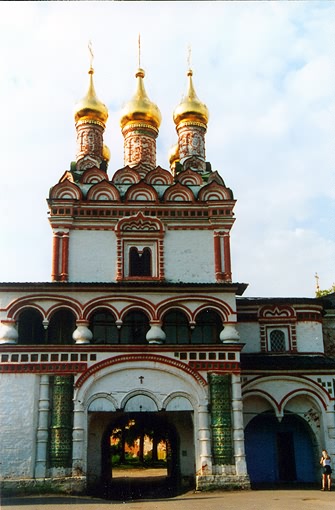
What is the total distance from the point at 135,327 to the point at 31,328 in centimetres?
255

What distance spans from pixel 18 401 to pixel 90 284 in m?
3.04

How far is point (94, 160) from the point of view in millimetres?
18016

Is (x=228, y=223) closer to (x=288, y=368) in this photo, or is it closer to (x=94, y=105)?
(x=288, y=368)

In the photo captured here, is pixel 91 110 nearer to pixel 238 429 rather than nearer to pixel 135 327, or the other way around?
pixel 135 327

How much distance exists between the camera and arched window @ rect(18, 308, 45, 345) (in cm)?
1488

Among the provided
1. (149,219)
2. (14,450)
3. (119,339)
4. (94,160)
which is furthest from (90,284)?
(94,160)

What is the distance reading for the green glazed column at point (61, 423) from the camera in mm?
13109

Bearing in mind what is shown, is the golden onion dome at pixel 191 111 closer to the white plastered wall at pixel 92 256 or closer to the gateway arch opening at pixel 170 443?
the white plastered wall at pixel 92 256

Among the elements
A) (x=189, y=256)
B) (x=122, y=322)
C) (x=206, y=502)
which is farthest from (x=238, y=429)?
→ (x=189, y=256)

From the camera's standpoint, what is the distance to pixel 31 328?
1495 cm

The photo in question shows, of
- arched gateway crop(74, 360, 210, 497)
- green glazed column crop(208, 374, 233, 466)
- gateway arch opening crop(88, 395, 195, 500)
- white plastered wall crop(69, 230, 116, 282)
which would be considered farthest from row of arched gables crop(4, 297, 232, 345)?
gateway arch opening crop(88, 395, 195, 500)

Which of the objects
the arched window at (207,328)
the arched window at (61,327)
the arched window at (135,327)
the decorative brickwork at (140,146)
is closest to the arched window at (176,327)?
the arched window at (207,328)

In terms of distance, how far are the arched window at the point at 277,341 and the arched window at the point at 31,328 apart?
5997 mm

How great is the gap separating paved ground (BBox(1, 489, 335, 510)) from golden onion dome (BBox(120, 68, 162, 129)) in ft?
35.8
